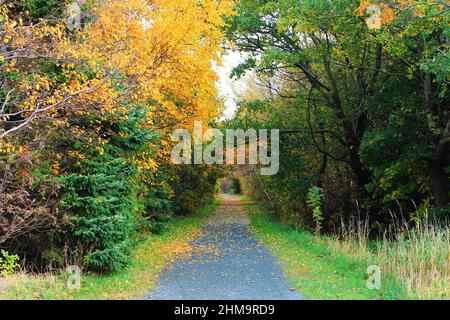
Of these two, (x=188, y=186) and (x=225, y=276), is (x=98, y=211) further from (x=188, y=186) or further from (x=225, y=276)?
(x=188, y=186)

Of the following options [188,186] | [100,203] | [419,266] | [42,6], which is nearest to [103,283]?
[100,203]

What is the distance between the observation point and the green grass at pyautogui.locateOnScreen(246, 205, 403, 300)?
679cm

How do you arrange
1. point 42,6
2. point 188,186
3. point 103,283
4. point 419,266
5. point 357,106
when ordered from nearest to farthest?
point 419,266 < point 103,283 < point 42,6 < point 357,106 < point 188,186

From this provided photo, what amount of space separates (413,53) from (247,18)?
5.62 m

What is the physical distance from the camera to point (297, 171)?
716 inches

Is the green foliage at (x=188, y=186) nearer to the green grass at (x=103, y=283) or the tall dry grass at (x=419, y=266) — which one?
the green grass at (x=103, y=283)

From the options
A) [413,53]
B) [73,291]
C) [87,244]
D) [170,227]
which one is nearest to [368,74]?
[413,53]

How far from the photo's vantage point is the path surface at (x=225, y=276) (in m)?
7.06

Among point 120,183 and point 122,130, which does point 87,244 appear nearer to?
point 120,183

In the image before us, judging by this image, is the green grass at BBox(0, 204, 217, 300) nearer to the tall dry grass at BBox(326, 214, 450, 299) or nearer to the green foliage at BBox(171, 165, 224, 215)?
the tall dry grass at BBox(326, 214, 450, 299)

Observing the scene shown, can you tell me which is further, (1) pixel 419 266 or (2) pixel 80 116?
(2) pixel 80 116

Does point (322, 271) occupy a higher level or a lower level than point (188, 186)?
lower

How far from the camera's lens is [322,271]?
8.62m

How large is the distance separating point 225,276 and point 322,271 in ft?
6.51
